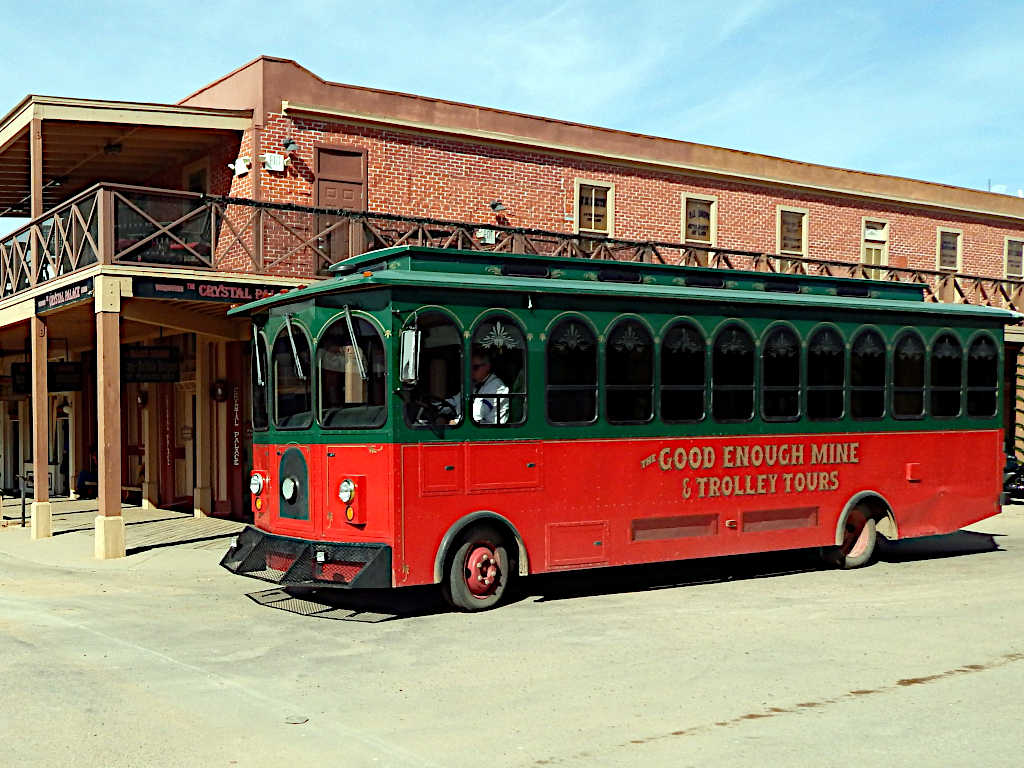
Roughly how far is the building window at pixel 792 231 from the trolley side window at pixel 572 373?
13.7 m

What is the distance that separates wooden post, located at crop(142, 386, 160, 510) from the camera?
864 inches

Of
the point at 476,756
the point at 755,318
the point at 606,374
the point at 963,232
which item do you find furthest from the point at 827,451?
the point at 963,232

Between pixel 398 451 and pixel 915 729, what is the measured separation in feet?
16.3

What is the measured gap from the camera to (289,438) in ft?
35.9

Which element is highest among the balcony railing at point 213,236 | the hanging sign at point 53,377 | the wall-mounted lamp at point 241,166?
the wall-mounted lamp at point 241,166

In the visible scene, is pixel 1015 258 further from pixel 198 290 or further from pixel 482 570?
pixel 482 570

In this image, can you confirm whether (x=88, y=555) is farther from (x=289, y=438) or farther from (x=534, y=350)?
(x=534, y=350)

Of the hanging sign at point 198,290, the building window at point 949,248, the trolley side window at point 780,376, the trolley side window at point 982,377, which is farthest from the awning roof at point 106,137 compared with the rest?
the building window at point 949,248

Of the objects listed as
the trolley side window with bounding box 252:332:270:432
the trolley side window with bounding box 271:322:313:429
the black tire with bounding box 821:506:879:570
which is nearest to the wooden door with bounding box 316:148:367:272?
the trolley side window with bounding box 252:332:270:432

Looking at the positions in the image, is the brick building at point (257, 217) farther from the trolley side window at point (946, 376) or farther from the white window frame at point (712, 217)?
the trolley side window at point (946, 376)

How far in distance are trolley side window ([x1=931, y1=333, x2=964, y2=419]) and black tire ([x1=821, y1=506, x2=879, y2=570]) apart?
171 centimetres

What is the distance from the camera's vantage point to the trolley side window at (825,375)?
12.9 m

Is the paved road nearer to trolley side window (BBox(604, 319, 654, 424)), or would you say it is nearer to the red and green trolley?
the red and green trolley

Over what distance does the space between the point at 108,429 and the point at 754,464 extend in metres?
8.22
